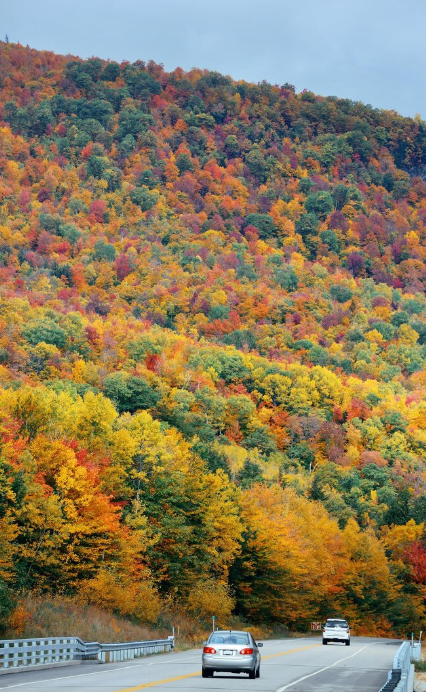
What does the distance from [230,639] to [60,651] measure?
9.40 meters

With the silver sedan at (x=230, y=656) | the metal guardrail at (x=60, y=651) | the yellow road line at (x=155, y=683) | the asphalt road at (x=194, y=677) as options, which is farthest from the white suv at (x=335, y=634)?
the silver sedan at (x=230, y=656)

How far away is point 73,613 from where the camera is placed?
48062 millimetres

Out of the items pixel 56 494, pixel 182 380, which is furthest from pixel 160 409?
pixel 56 494

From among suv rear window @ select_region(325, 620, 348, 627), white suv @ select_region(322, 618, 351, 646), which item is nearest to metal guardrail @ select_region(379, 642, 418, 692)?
white suv @ select_region(322, 618, 351, 646)

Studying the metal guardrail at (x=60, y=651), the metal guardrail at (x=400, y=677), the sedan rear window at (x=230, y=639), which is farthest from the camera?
the metal guardrail at (x=60, y=651)

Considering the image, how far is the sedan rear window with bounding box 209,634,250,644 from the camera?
31516 mm

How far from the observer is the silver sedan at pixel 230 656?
102ft

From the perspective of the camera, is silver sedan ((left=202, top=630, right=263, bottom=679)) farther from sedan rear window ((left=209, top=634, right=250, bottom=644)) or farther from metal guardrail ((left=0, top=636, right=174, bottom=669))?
metal guardrail ((left=0, top=636, right=174, bottom=669))

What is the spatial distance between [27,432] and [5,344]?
125638mm

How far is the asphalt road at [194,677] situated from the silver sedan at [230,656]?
0.32m

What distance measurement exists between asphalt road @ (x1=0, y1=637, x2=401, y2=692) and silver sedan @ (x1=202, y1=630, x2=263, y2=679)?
1.07 feet

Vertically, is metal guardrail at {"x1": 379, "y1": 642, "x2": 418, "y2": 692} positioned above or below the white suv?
above

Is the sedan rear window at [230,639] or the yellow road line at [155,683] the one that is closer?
the yellow road line at [155,683]

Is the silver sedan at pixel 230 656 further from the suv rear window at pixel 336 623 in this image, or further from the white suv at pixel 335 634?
the suv rear window at pixel 336 623
